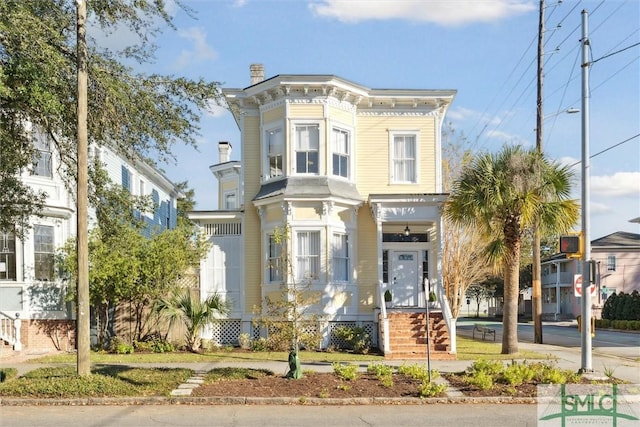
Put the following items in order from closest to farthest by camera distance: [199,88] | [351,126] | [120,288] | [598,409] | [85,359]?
[598,409] → [85,359] → [199,88] → [120,288] → [351,126]

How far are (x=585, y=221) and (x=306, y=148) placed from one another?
1013cm

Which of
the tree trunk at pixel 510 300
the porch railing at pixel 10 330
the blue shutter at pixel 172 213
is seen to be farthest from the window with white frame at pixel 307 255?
the blue shutter at pixel 172 213

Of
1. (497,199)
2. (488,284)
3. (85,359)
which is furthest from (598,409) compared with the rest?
(488,284)

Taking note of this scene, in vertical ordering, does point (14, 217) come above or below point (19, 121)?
below

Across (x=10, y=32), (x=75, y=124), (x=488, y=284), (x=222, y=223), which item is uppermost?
(x=10, y=32)

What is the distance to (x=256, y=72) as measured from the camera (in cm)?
2759

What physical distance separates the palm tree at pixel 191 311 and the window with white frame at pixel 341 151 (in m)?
6.20

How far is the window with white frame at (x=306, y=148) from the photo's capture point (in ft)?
78.9

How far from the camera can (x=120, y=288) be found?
22.3m

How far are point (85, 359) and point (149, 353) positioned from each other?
800cm

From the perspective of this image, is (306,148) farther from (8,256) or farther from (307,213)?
(8,256)

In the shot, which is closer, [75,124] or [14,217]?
[75,124]

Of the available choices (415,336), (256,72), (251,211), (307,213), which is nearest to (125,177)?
(256,72)

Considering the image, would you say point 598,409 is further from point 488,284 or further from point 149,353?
point 488,284
